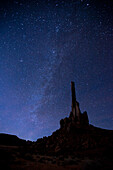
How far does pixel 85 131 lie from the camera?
32594mm

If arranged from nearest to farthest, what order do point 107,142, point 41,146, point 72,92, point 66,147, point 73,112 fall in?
1. point 107,142
2. point 66,147
3. point 41,146
4. point 73,112
5. point 72,92

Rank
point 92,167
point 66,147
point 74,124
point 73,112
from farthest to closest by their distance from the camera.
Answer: point 73,112, point 74,124, point 66,147, point 92,167

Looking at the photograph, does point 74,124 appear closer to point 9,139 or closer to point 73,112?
point 73,112

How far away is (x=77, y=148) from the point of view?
25.6m

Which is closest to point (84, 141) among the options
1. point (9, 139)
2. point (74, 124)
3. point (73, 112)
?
point (74, 124)

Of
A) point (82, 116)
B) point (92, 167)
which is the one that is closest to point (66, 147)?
point (82, 116)

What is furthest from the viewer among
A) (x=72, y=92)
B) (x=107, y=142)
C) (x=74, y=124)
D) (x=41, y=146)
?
(x=72, y=92)

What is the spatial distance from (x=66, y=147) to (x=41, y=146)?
8730mm

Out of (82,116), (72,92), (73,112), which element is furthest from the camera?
(72,92)

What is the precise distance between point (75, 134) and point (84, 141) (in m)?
4.40

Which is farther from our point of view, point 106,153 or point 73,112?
point 73,112

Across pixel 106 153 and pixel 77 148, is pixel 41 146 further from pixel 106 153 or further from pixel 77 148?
pixel 106 153

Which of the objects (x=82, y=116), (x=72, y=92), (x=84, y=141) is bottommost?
(x=84, y=141)

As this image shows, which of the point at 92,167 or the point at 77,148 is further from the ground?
the point at 92,167
